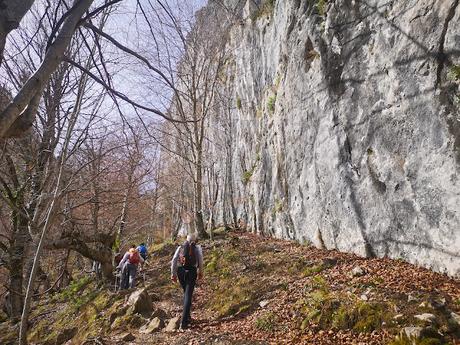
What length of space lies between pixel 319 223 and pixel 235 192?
378 inches

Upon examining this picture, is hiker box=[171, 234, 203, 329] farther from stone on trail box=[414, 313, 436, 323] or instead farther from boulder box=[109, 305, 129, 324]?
stone on trail box=[414, 313, 436, 323]

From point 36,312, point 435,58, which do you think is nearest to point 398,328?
point 435,58

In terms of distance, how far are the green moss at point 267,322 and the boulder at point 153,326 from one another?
1.96m

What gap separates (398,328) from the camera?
4.42 metres

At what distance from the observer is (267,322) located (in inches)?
223

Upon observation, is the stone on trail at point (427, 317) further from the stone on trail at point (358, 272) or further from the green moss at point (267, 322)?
the green moss at point (267, 322)

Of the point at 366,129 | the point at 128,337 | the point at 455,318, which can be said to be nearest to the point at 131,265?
the point at 128,337

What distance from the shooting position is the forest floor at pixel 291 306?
4613 mm

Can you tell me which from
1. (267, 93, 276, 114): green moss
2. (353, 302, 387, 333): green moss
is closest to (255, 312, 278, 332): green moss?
(353, 302, 387, 333): green moss

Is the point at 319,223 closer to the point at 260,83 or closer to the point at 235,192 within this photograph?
Answer: the point at 260,83

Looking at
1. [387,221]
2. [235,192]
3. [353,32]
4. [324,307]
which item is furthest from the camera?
[235,192]

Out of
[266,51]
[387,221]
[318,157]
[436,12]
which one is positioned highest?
[266,51]

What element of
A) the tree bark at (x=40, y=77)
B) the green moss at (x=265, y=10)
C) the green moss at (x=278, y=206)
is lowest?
the tree bark at (x=40, y=77)

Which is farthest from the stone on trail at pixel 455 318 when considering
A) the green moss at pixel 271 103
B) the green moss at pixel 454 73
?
the green moss at pixel 271 103
